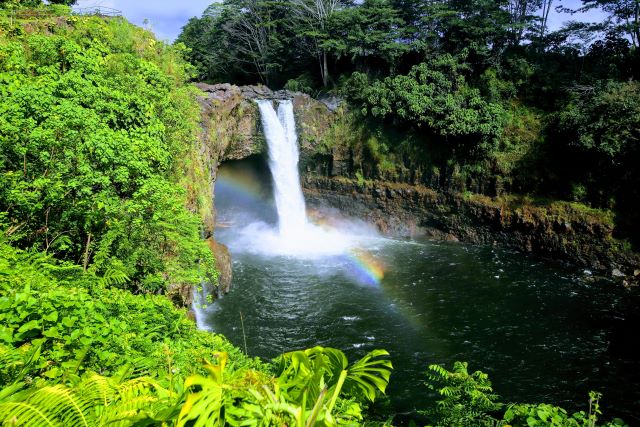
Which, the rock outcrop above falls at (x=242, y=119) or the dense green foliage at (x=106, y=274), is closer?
the dense green foliage at (x=106, y=274)

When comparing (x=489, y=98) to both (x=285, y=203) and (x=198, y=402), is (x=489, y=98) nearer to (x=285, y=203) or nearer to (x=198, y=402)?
(x=285, y=203)

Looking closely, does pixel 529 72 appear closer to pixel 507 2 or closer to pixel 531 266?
pixel 507 2

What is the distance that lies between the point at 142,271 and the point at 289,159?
1796 cm

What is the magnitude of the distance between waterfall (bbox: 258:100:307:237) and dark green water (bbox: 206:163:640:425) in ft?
17.8

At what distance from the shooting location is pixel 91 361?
11.6 ft

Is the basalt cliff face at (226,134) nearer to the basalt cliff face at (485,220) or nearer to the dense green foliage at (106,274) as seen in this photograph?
the dense green foliage at (106,274)

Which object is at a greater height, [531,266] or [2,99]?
[2,99]

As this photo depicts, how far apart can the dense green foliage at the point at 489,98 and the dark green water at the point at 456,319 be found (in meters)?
4.85

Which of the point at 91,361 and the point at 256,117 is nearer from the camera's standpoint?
the point at 91,361

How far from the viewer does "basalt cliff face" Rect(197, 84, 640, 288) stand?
61.2 feet

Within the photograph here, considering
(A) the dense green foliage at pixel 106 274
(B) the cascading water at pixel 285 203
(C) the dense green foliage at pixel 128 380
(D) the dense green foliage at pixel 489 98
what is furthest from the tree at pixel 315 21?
(C) the dense green foliage at pixel 128 380

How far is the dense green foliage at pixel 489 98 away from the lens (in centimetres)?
1886

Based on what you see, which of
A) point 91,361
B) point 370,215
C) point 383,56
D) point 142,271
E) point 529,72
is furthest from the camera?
point 383,56

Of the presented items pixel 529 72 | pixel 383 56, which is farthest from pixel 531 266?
pixel 383 56
